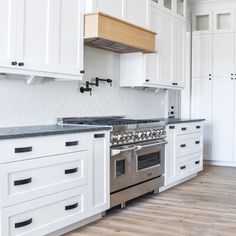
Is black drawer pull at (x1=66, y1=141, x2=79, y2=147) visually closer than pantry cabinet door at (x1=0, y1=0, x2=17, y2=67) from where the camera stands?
No

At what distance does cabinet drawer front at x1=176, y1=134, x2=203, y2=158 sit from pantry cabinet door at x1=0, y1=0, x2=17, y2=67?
282 centimetres

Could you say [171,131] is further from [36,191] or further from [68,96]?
[36,191]

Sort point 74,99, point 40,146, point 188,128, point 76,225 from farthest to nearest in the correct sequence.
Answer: point 188,128, point 74,99, point 76,225, point 40,146

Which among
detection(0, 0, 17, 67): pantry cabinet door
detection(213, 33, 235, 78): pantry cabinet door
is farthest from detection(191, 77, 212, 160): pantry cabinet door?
detection(0, 0, 17, 67): pantry cabinet door

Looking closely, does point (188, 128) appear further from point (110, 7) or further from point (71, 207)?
point (71, 207)

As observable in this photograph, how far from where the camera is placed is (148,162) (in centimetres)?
439

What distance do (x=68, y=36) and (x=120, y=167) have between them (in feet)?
4.52

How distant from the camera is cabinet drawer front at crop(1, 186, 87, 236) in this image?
2.59 meters

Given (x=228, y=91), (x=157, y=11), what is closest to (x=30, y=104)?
(x=157, y=11)

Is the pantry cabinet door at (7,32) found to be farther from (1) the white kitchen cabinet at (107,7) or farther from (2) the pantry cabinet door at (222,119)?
(2) the pantry cabinet door at (222,119)

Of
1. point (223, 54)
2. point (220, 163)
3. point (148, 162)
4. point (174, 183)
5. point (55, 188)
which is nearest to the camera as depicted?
point (55, 188)

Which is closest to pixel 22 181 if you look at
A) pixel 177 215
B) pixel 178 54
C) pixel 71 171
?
pixel 71 171

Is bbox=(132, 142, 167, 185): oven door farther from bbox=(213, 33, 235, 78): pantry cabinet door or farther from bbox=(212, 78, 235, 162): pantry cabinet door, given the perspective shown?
bbox=(213, 33, 235, 78): pantry cabinet door

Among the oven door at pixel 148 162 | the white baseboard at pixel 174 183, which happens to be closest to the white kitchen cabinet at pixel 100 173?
the oven door at pixel 148 162
